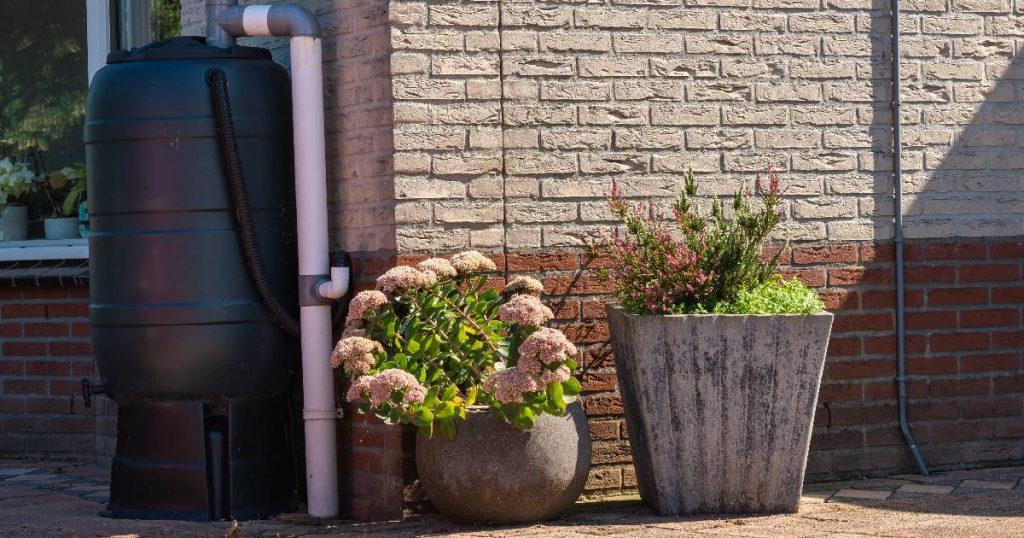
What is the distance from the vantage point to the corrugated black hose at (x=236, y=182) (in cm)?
524

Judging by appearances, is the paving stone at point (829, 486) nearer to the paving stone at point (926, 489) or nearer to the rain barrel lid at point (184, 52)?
the paving stone at point (926, 489)

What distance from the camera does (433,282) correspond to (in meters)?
4.91

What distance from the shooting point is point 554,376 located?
15.7 feet

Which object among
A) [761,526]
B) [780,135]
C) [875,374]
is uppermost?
[780,135]

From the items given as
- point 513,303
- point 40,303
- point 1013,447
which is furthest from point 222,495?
point 1013,447

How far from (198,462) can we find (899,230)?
9.54 feet

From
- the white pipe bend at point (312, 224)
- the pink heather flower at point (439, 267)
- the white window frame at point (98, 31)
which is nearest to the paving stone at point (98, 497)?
the white pipe bend at point (312, 224)

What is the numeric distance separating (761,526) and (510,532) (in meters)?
0.84

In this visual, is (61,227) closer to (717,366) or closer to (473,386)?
(473,386)

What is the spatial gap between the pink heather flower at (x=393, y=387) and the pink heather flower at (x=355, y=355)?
0.41 feet

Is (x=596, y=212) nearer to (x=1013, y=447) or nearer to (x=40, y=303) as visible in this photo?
(x=1013, y=447)

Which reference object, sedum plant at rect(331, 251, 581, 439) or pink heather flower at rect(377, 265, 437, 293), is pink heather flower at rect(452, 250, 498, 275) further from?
pink heather flower at rect(377, 265, 437, 293)

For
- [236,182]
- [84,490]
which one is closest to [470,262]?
[236,182]

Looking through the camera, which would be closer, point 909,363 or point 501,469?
point 501,469
